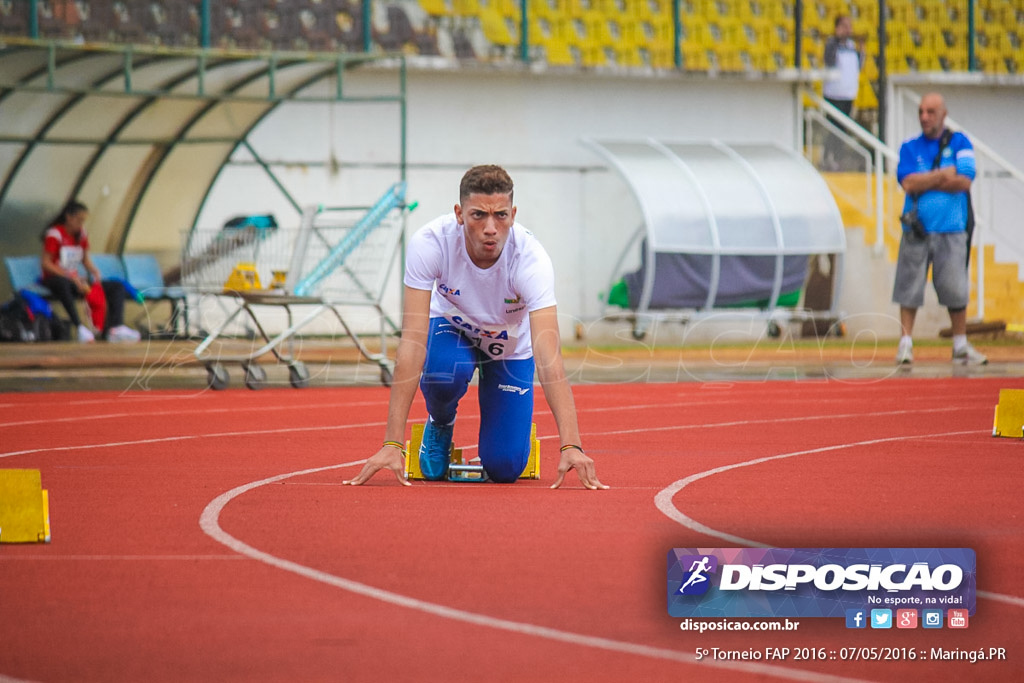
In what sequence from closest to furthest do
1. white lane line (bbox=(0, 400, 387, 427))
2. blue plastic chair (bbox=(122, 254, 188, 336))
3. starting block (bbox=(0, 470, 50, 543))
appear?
starting block (bbox=(0, 470, 50, 543)), white lane line (bbox=(0, 400, 387, 427)), blue plastic chair (bbox=(122, 254, 188, 336))

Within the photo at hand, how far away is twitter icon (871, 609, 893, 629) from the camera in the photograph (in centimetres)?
464

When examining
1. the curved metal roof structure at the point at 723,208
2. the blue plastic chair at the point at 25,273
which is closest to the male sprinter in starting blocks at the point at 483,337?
the blue plastic chair at the point at 25,273

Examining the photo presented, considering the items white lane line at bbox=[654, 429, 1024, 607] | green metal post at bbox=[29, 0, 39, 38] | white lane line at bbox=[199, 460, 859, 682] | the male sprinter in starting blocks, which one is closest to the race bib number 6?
the male sprinter in starting blocks

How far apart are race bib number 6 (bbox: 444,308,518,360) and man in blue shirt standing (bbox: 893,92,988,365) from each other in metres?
10.0

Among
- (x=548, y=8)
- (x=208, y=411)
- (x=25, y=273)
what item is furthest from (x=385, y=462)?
(x=548, y=8)

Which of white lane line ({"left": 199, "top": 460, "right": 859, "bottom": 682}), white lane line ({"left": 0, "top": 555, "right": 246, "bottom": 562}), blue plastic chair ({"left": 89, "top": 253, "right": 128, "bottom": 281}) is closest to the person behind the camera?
white lane line ({"left": 199, "top": 460, "right": 859, "bottom": 682})

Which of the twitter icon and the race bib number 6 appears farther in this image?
the race bib number 6

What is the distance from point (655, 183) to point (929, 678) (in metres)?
20.7

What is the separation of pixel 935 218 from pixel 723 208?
301 inches

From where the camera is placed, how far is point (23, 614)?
4.92 meters

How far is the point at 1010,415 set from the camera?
10281 millimetres

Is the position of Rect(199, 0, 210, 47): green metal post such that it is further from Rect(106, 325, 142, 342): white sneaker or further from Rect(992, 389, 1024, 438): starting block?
Rect(992, 389, 1024, 438): starting block

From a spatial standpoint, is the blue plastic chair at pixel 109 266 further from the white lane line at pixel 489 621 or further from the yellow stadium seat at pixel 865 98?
the white lane line at pixel 489 621

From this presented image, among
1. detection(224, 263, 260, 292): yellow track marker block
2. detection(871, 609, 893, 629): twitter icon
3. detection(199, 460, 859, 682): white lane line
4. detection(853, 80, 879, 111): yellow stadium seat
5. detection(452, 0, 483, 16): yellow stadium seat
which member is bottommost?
detection(199, 460, 859, 682): white lane line
